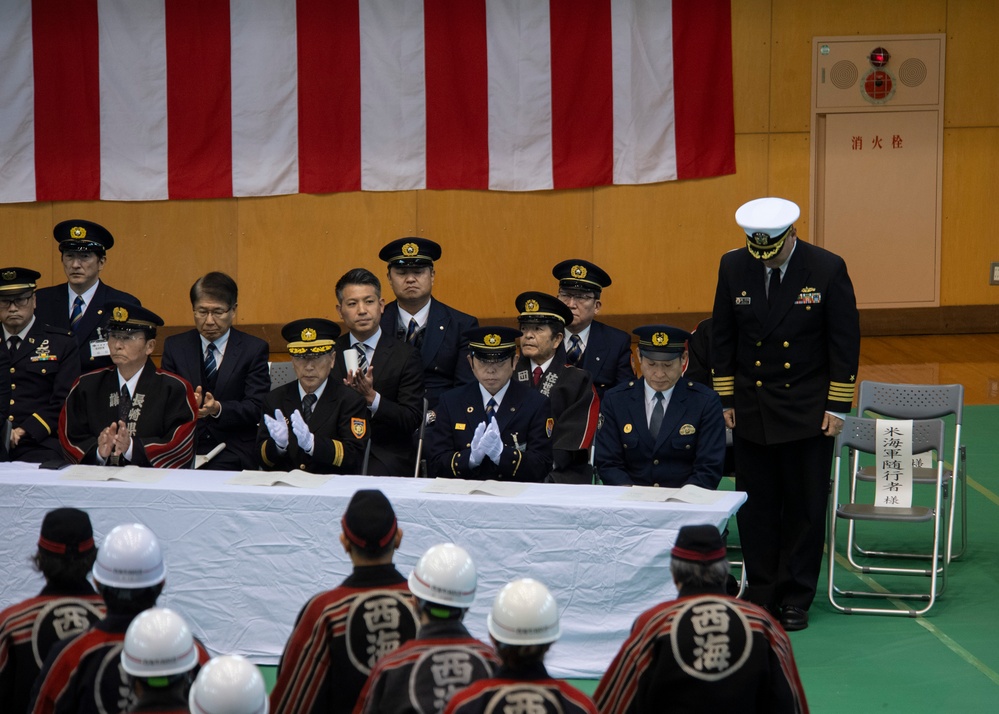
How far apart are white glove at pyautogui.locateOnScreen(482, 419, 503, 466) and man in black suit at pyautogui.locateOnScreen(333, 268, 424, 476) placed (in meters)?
0.84

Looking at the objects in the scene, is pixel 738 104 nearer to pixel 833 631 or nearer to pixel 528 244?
pixel 528 244

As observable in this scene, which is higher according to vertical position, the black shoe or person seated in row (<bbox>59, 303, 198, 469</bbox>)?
person seated in row (<bbox>59, 303, 198, 469</bbox>)

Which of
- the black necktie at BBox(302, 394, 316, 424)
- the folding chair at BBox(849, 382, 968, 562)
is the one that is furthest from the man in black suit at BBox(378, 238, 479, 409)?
the folding chair at BBox(849, 382, 968, 562)

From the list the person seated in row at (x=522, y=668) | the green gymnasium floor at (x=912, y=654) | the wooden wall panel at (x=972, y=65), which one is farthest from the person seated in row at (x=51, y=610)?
the wooden wall panel at (x=972, y=65)

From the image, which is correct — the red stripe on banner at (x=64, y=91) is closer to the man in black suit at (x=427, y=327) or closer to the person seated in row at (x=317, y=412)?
the man in black suit at (x=427, y=327)

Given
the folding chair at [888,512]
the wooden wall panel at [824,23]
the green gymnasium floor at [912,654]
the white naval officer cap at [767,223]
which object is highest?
the wooden wall panel at [824,23]

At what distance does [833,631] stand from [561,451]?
143cm

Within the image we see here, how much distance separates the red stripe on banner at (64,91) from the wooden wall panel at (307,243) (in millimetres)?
1510

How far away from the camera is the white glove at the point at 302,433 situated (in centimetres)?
535

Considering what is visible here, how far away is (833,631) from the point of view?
5.51 m

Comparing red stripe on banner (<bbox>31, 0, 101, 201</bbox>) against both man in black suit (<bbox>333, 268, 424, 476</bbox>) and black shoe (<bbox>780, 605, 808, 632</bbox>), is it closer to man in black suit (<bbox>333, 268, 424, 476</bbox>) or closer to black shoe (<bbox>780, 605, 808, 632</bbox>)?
man in black suit (<bbox>333, 268, 424, 476</bbox>)

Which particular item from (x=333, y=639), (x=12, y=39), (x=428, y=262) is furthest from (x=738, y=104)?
(x=333, y=639)

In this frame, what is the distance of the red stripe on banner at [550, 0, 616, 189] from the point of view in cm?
1126

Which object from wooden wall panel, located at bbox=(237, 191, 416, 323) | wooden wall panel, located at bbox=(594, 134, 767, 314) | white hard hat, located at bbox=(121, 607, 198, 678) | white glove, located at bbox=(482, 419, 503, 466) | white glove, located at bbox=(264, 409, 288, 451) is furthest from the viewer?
wooden wall panel, located at bbox=(594, 134, 767, 314)
